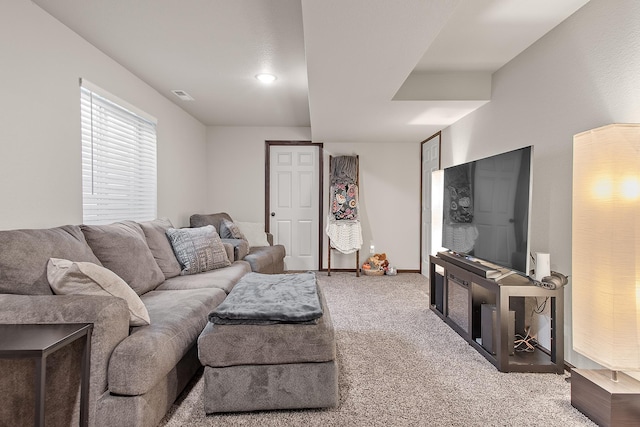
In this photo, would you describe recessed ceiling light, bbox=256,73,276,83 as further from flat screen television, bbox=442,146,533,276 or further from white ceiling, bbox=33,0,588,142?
flat screen television, bbox=442,146,533,276

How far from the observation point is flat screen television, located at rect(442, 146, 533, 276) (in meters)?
2.25

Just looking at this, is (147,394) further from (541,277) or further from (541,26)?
(541,26)

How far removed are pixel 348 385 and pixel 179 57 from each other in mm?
2852

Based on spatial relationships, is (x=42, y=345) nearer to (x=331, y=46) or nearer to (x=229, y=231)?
(x=331, y=46)

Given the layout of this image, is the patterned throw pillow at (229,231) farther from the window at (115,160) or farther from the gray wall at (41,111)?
the gray wall at (41,111)

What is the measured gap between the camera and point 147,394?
1521 mm

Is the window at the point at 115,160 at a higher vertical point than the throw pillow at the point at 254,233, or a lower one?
higher

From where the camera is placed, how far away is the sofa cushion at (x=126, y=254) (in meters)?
2.33

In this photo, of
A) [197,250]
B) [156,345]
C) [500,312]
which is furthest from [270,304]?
[197,250]

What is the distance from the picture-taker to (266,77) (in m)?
3.41

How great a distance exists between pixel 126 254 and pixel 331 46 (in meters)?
1.98

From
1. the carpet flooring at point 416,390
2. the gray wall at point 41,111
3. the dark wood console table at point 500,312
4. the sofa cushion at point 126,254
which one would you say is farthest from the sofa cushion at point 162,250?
the dark wood console table at point 500,312

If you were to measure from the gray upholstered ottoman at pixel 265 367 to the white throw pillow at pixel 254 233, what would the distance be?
321cm

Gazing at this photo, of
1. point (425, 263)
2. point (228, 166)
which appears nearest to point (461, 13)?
point (425, 263)
